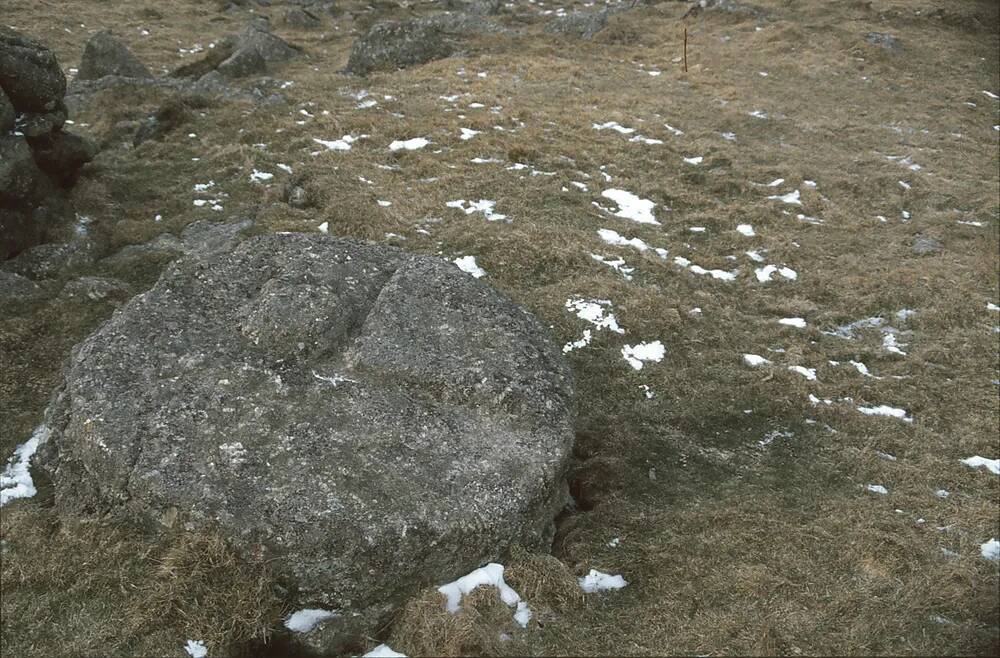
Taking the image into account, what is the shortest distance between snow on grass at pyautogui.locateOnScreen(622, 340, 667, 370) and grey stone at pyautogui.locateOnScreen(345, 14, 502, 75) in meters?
15.8

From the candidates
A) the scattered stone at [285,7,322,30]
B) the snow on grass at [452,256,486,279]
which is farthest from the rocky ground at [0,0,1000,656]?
the scattered stone at [285,7,322,30]

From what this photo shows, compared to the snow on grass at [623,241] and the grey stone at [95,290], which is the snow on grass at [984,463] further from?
the grey stone at [95,290]

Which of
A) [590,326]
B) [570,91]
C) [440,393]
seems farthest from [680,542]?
[570,91]

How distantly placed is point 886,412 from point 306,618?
761 cm

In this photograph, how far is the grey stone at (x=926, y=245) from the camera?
1330 cm

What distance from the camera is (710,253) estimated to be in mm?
12852

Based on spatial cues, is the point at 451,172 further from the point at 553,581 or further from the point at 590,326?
the point at 553,581

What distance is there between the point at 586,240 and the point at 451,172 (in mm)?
3755

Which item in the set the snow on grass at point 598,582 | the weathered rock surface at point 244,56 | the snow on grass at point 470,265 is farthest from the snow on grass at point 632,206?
the weathered rock surface at point 244,56

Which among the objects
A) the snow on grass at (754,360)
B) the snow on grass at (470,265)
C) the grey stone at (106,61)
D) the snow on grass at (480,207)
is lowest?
the snow on grass at (754,360)

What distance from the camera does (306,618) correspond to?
5465mm

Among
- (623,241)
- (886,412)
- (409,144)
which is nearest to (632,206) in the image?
(623,241)

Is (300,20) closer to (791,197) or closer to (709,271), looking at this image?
(791,197)

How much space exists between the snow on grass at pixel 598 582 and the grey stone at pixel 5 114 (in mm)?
10690
